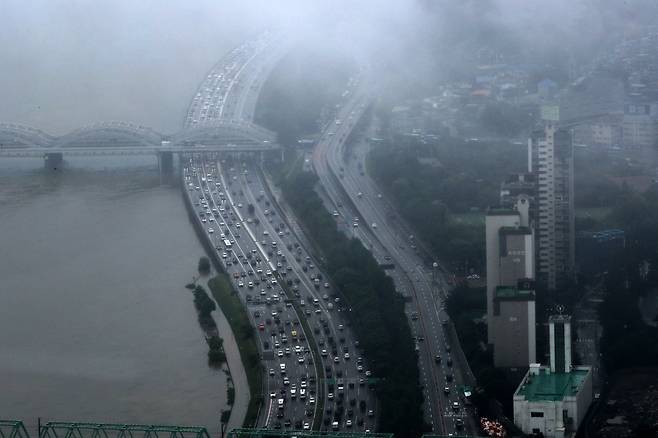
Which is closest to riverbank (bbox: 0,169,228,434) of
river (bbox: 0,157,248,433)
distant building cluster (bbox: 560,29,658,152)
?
river (bbox: 0,157,248,433)

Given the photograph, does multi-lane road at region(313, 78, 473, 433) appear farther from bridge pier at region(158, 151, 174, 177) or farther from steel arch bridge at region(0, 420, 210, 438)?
steel arch bridge at region(0, 420, 210, 438)

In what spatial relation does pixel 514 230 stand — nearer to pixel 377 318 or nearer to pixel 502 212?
pixel 502 212

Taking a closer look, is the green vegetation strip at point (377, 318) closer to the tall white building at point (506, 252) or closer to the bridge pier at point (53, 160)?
the tall white building at point (506, 252)

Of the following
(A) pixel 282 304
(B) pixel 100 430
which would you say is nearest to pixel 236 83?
(A) pixel 282 304

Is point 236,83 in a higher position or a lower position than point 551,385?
higher

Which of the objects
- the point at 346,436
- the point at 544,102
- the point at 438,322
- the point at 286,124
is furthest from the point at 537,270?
the point at 286,124

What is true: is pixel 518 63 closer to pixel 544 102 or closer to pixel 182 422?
pixel 544 102
